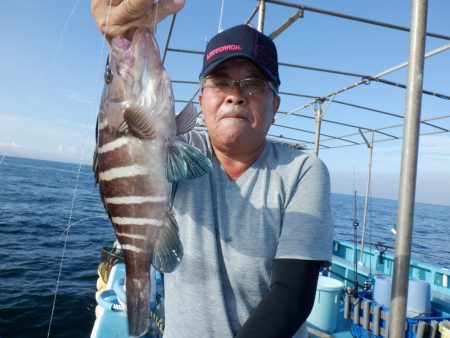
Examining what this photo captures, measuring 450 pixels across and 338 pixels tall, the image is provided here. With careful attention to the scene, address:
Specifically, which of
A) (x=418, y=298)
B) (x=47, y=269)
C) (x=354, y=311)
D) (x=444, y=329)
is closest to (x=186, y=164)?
(x=444, y=329)

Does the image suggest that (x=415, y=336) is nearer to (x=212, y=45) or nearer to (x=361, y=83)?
(x=361, y=83)

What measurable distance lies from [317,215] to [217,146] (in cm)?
77

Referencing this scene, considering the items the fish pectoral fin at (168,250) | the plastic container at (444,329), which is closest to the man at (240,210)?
the fish pectoral fin at (168,250)

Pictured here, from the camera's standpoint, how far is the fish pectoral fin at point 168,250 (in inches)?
66.4

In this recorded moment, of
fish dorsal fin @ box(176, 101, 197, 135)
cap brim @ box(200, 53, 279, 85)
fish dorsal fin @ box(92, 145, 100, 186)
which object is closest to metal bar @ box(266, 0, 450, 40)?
cap brim @ box(200, 53, 279, 85)

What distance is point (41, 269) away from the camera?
1319 cm

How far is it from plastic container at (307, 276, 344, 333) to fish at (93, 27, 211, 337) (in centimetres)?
457

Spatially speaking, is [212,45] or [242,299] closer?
[242,299]

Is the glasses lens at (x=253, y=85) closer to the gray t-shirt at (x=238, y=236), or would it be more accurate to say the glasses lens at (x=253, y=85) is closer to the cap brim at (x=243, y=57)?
the cap brim at (x=243, y=57)

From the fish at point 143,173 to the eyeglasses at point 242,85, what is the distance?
351mm

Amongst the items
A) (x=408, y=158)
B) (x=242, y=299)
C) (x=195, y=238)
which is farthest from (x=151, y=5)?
(x=242, y=299)

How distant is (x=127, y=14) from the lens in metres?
1.76

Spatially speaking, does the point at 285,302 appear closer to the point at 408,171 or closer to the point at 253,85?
the point at 408,171

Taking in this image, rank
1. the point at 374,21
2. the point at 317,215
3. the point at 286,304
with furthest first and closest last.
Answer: the point at 374,21
the point at 317,215
the point at 286,304
